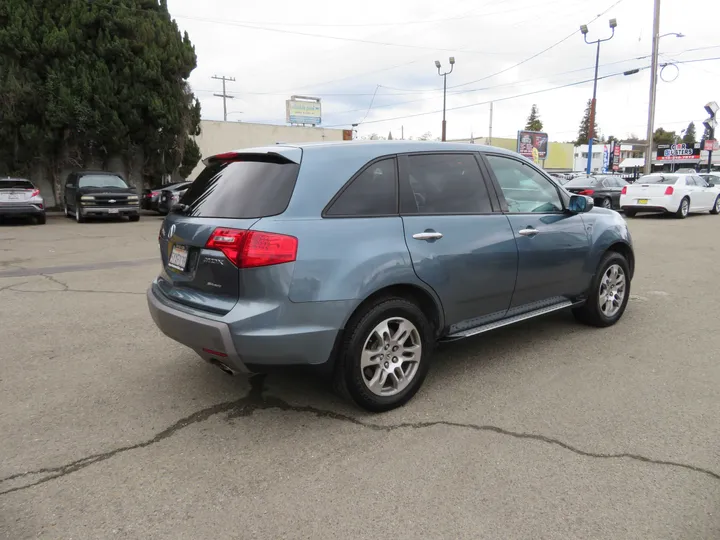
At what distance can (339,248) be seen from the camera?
3.23 metres

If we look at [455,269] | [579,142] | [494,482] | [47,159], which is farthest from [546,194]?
[579,142]

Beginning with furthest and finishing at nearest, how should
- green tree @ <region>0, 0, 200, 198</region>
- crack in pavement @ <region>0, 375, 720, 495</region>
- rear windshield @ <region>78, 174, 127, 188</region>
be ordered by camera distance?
green tree @ <region>0, 0, 200, 198</region> → rear windshield @ <region>78, 174, 127, 188</region> → crack in pavement @ <region>0, 375, 720, 495</region>

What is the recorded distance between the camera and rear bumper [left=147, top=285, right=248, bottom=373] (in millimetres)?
3109

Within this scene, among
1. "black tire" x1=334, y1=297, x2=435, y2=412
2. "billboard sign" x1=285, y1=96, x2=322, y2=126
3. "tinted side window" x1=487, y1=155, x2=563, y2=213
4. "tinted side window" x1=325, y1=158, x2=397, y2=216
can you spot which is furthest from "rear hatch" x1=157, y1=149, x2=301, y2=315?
"billboard sign" x1=285, y1=96, x2=322, y2=126

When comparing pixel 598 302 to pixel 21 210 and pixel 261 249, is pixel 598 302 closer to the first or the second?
pixel 261 249

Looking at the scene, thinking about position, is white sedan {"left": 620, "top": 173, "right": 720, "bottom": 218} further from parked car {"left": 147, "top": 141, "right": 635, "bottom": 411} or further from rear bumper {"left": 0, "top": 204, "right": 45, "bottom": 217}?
rear bumper {"left": 0, "top": 204, "right": 45, "bottom": 217}

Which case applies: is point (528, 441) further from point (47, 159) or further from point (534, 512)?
point (47, 159)

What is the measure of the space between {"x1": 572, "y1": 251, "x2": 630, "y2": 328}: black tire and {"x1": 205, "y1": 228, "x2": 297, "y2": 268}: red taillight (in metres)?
3.37

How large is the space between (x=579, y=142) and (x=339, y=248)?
457 ft

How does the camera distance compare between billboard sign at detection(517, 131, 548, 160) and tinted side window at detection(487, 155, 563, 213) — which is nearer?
tinted side window at detection(487, 155, 563, 213)

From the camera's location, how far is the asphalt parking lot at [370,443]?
2527 millimetres

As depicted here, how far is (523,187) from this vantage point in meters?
4.61

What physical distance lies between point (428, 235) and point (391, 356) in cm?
85

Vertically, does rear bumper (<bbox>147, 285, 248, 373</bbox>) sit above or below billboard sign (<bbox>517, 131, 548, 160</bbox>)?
below
